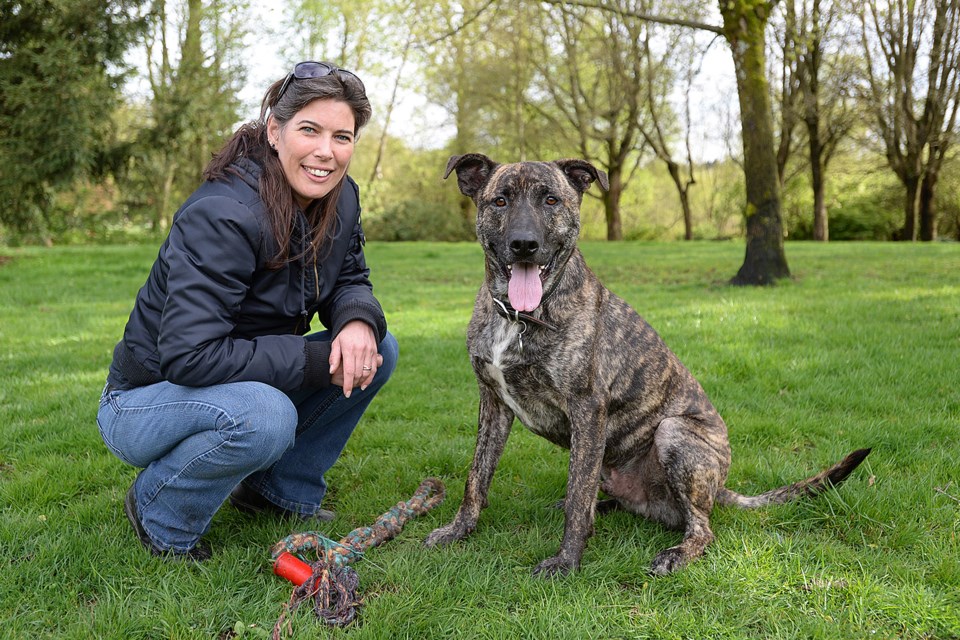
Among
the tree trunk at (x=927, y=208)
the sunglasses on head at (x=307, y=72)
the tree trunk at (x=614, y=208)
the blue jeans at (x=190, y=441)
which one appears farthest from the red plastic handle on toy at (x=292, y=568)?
the tree trunk at (x=927, y=208)

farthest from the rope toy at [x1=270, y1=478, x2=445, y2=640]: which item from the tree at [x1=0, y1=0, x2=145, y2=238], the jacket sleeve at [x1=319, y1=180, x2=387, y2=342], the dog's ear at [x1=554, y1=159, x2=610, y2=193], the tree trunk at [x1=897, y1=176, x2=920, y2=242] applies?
the tree trunk at [x1=897, y1=176, x2=920, y2=242]

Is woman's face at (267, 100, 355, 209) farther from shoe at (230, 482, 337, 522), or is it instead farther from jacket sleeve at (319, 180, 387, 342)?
shoe at (230, 482, 337, 522)

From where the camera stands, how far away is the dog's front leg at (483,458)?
3121 millimetres

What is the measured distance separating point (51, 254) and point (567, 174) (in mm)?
16915

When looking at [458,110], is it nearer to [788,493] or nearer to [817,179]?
[817,179]

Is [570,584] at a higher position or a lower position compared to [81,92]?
lower

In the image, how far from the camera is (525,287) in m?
2.80

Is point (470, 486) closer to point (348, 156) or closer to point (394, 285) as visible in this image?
point (348, 156)

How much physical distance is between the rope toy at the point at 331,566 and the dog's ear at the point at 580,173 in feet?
5.78

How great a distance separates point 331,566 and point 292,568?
15 cm

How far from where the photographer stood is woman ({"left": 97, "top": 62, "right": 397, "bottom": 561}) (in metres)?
2.59

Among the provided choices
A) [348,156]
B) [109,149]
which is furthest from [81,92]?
[348,156]

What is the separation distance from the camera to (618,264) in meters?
15.1

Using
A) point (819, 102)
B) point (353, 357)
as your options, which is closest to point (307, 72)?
point (353, 357)
